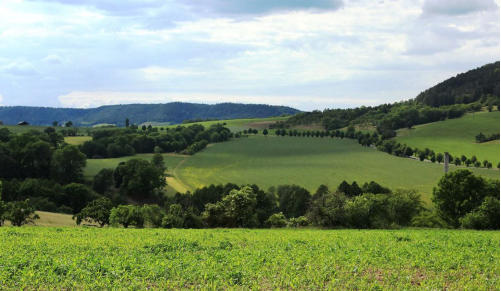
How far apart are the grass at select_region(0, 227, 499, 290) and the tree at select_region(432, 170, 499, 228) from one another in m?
38.5

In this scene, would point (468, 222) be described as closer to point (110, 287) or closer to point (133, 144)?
point (110, 287)

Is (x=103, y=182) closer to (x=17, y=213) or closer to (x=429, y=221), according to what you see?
(x=17, y=213)

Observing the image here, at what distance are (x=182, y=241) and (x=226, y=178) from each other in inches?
4443

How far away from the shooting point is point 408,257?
2058 cm

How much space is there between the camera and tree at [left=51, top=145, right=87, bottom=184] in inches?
4966

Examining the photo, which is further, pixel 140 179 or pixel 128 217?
pixel 140 179

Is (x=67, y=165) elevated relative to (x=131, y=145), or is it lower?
lower

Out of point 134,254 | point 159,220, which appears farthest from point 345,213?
point 134,254

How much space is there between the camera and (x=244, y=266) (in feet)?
59.8

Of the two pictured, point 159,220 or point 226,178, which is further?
point 226,178

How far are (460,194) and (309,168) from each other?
91.2m

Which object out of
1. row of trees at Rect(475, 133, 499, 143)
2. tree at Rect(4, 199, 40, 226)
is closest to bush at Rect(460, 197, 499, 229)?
tree at Rect(4, 199, 40, 226)

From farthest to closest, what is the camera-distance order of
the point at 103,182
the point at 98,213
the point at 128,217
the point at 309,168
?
the point at 309,168
the point at 103,182
the point at 98,213
the point at 128,217

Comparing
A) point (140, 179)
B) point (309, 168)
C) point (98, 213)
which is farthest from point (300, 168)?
point (98, 213)
